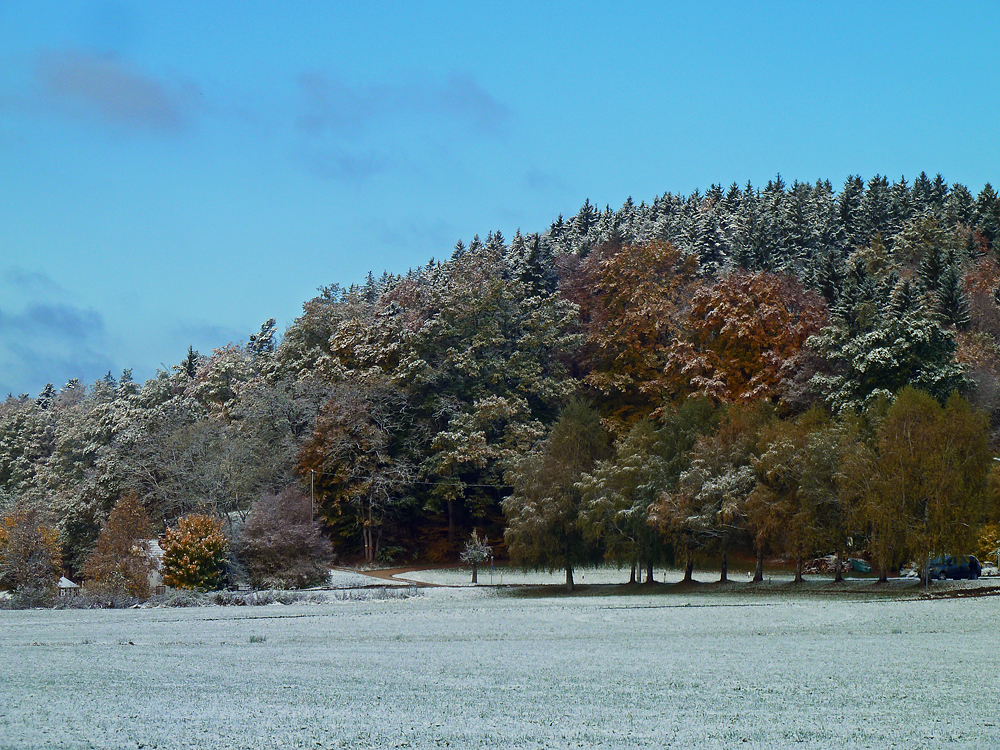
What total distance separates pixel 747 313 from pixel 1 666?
50.2 metres

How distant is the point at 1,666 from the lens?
1656 centimetres

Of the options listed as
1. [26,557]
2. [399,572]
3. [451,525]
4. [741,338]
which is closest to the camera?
[26,557]

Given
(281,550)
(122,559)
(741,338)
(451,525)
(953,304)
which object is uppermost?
(953,304)

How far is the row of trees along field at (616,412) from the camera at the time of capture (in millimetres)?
41750

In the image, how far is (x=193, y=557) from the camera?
48625mm

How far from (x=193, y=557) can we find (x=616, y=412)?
29.7m

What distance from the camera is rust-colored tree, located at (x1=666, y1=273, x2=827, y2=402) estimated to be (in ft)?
191

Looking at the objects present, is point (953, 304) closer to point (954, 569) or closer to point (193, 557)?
→ point (954, 569)

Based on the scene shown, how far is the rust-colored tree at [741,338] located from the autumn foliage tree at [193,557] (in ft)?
93.6

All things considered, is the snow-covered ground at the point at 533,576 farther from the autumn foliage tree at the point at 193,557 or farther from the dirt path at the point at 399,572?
the autumn foliage tree at the point at 193,557

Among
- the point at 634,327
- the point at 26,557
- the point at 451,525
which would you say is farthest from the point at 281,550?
the point at 634,327

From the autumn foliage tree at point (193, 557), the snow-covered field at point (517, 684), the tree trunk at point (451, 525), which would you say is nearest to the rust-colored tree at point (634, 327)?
the tree trunk at point (451, 525)

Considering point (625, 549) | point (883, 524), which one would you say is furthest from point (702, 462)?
point (883, 524)

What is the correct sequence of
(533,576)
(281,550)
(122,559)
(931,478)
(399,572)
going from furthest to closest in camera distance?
(399,572)
(533,576)
(281,550)
(122,559)
(931,478)
